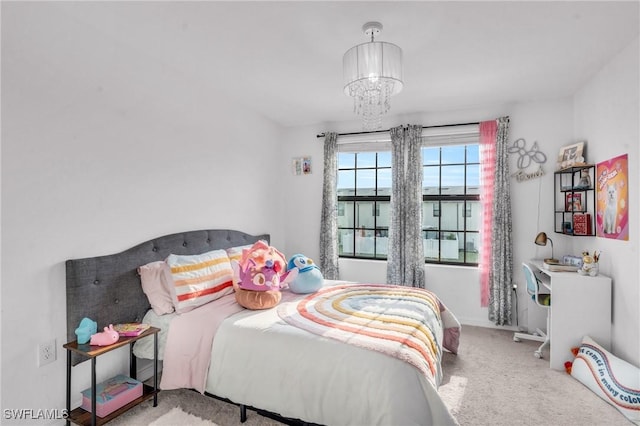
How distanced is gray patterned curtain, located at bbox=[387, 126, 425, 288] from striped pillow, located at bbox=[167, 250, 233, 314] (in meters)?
2.09

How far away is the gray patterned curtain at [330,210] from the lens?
4449 mm

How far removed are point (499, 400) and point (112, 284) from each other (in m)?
2.82

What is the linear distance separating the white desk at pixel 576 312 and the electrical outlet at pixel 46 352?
367 centimetres

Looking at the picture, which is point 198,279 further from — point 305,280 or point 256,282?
point 305,280

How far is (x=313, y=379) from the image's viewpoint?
185cm

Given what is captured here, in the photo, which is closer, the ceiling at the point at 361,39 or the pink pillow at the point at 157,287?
the ceiling at the point at 361,39

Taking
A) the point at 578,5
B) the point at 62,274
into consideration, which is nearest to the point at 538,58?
the point at 578,5

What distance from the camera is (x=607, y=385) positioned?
7.67 ft

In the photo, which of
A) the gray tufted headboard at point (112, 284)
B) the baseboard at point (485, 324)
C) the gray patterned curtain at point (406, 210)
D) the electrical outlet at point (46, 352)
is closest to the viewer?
the electrical outlet at point (46, 352)

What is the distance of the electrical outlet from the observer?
194 centimetres

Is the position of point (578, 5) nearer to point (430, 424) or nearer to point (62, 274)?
point (430, 424)

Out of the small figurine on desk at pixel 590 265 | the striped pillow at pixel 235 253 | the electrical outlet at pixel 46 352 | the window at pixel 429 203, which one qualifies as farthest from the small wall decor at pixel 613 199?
the electrical outlet at pixel 46 352

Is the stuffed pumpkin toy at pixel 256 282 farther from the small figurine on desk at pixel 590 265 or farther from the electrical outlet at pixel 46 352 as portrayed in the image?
the small figurine on desk at pixel 590 265

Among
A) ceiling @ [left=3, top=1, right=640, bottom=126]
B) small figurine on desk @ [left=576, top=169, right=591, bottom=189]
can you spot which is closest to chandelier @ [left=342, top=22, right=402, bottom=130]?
ceiling @ [left=3, top=1, right=640, bottom=126]
